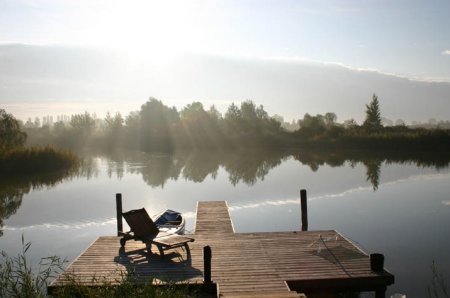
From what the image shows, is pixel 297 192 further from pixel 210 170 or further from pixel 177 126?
pixel 177 126

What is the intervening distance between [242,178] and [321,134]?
3812cm

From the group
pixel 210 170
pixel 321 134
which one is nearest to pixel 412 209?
pixel 210 170

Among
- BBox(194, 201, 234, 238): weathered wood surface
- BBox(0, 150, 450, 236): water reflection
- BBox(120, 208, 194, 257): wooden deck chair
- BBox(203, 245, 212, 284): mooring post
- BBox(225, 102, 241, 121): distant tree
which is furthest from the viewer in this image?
BBox(225, 102, 241, 121): distant tree

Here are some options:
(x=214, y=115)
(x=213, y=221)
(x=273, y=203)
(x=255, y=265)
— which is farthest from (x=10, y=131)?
(x=214, y=115)

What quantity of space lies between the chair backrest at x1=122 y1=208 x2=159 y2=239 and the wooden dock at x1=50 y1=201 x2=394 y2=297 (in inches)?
19.8

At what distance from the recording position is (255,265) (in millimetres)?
10828

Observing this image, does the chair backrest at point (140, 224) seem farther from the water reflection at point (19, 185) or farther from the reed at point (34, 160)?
the reed at point (34, 160)

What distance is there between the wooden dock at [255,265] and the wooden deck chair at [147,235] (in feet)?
1.10

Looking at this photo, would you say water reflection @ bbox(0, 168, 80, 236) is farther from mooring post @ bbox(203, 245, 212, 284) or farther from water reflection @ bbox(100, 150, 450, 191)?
mooring post @ bbox(203, 245, 212, 284)

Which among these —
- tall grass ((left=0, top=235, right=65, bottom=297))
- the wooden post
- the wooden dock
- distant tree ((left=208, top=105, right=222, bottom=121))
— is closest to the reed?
the wooden dock

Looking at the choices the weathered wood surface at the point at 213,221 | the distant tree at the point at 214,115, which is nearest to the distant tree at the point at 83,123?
the distant tree at the point at 214,115

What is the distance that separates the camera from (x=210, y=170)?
41.5 metres

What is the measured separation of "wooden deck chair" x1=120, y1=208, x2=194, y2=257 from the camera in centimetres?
1138

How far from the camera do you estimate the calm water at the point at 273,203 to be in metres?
15.5
